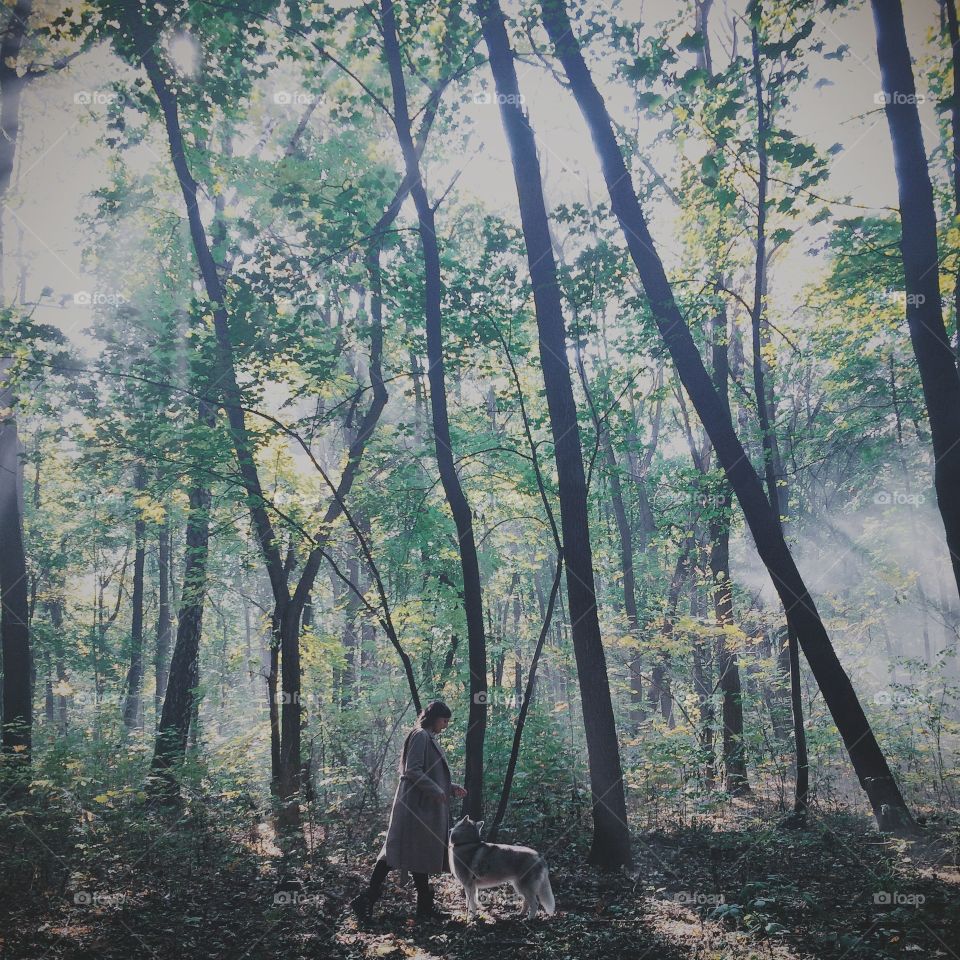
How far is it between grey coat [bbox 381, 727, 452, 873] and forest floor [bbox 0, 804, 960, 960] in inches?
20.4

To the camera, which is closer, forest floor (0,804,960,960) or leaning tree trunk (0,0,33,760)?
forest floor (0,804,960,960)

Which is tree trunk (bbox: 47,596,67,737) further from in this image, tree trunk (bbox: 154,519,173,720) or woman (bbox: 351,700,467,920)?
woman (bbox: 351,700,467,920)

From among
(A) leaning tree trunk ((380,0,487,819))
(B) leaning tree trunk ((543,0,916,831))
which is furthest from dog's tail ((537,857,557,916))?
(B) leaning tree trunk ((543,0,916,831))

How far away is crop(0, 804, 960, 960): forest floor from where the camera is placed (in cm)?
431

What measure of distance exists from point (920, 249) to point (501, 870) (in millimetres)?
8354

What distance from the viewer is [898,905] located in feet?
14.6

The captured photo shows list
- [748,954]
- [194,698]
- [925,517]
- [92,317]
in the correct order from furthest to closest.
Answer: [925,517]
[92,317]
[194,698]
[748,954]

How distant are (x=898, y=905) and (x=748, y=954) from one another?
154 cm

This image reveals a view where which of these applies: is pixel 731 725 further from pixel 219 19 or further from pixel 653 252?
pixel 219 19

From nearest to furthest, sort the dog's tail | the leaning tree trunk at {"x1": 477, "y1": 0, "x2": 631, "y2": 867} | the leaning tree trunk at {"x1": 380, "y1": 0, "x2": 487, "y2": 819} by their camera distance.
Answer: the dog's tail < the leaning tree trunk at {"x1": 477, "y1": 0, "x2": 631, "y2": 867} < the leaning tree trunk at {"x1": 380, "y1": 0, "x2": 487, "y2": 819}

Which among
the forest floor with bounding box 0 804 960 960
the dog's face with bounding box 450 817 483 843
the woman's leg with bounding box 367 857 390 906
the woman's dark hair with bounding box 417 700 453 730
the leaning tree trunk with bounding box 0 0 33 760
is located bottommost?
the forest floor with bounding box 0 804 960 960

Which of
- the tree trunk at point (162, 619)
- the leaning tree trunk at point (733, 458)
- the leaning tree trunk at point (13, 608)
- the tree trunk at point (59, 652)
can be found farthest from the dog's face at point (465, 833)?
the tree trunk at point (162, 619)

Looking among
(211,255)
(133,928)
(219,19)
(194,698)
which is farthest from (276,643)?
(219,19)

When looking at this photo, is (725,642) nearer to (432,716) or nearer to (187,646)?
(432,716)
